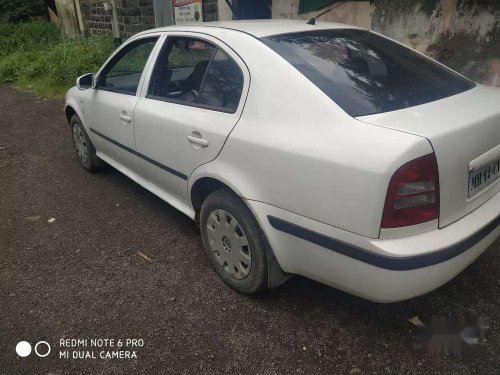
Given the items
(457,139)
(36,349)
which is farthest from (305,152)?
(36,349)

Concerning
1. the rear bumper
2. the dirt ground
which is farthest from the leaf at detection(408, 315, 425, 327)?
the rear bumper

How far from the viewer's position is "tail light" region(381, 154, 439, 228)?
1.76 metres

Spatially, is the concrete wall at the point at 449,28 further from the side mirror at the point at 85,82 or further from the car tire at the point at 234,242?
the car tire at the point at 234,242

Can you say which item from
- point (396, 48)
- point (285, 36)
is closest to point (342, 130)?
point (285, 36)

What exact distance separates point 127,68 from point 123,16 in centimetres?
787

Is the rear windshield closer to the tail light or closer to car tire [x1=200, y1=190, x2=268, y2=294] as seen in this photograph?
the tail light

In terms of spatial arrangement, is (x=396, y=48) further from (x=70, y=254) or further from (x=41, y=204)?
(x=41, y=204)

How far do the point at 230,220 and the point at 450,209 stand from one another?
1242mm

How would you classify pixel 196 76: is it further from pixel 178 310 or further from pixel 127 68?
pixel 178 310

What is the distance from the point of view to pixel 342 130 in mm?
1924

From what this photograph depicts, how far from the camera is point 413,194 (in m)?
1.81

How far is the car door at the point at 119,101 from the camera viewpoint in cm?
337

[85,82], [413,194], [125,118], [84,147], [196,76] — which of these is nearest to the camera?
[413,194]

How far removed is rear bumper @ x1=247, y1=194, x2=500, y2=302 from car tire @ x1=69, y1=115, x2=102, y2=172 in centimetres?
282
